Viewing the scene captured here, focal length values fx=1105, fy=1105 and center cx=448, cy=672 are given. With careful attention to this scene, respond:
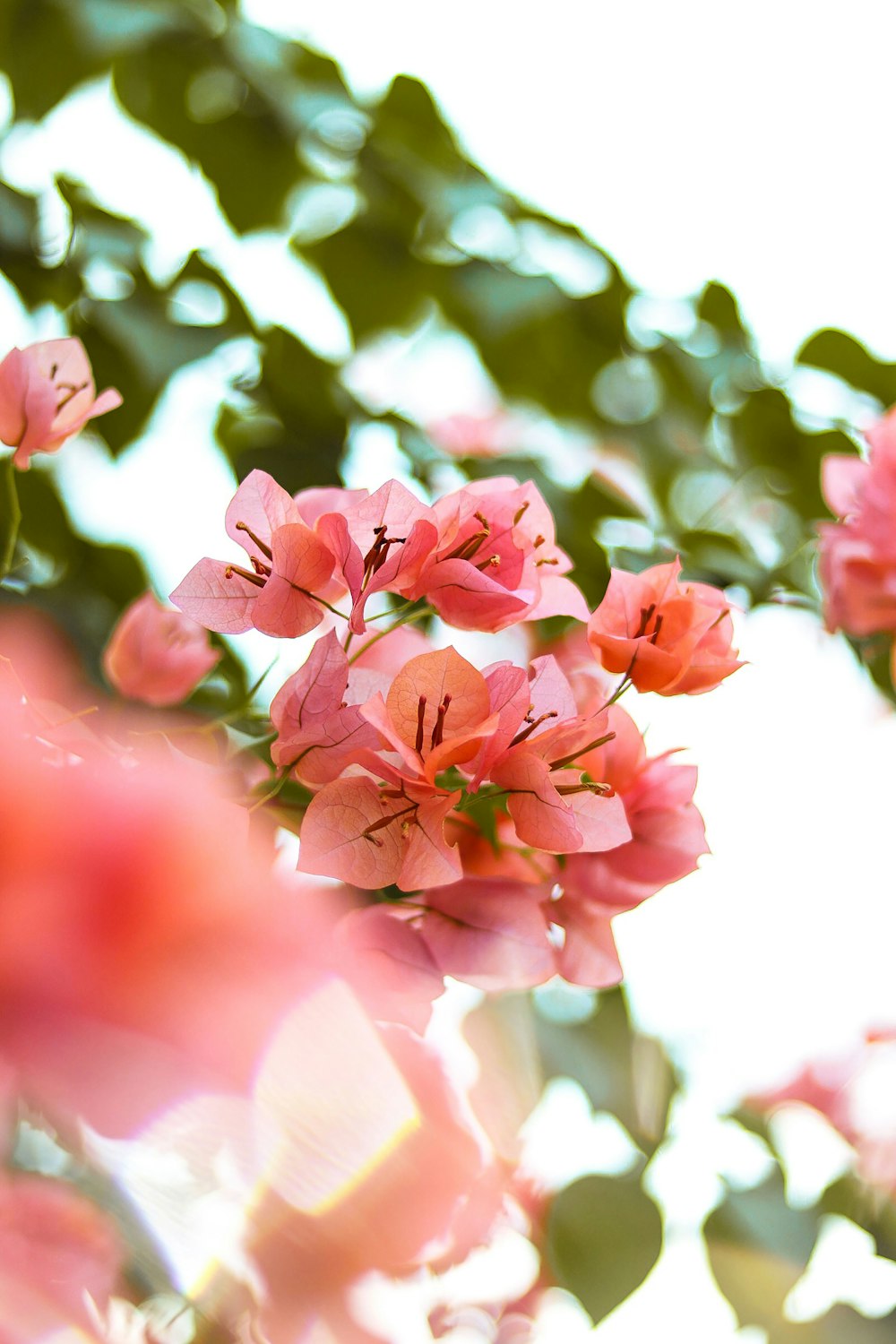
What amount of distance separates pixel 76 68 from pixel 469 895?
513mm

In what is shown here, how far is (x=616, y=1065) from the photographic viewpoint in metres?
0.60

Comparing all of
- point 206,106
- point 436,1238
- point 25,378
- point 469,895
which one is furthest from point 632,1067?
point 206,106

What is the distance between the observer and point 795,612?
2.20 ft

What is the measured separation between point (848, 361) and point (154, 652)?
539mm

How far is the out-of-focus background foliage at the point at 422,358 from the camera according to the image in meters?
0.58

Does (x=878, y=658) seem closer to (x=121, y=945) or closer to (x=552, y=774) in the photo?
(x=552, y=774)

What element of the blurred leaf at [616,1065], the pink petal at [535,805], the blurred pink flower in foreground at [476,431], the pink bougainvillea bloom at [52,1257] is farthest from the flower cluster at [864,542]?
the blurred pink flower in foreground at [476,431]

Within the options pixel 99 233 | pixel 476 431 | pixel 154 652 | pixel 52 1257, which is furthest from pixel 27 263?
pixel 476 431

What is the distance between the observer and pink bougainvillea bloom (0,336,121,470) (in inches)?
15.1

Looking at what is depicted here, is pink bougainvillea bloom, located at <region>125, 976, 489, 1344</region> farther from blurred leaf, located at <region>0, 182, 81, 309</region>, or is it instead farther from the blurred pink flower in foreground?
the blurred pink flower in foreground

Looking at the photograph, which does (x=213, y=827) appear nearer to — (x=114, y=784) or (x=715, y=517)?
(x=114, y=784)

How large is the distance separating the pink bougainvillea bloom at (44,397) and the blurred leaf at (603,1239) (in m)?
0.40

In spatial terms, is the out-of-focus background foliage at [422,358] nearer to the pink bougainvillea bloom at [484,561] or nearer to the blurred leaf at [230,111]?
the blurred leaf at [230,111]

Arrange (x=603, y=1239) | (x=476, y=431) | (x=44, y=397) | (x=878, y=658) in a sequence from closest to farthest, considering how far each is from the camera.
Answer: (x=44, y=397), (x=603, y=1239), (x=878, y=658), (x=476, y=431)
